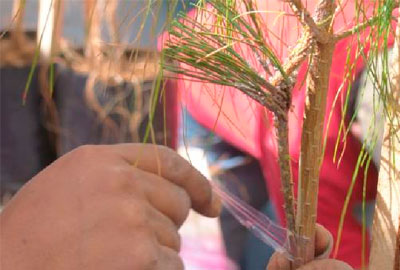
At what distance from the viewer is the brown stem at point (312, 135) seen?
0.36 meters

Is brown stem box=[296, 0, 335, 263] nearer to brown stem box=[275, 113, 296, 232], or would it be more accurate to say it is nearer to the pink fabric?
brown stem box=[275, 113, 296, 232]

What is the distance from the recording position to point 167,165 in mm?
413

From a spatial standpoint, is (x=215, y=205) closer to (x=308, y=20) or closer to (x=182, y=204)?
(x=182, y=204)

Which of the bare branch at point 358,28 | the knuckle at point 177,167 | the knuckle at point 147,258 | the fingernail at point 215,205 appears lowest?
the knuckle at point 147,258

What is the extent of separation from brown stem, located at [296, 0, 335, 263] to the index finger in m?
0.07

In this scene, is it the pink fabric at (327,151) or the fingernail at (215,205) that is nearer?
the fingernail at (215,205)

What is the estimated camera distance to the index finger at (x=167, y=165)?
1.34ft

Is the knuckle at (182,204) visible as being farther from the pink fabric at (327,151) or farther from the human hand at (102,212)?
the pink fabric at (327,151)

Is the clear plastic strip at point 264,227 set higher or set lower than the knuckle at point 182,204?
lower

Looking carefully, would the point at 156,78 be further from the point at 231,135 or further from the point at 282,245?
the point at 231,135

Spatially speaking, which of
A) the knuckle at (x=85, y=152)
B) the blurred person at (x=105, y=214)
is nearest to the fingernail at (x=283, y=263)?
the blurred person at (x=105, y=214)

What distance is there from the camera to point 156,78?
0.30 metres

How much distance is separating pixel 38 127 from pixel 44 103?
0.06 metres

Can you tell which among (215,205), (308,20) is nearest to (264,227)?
(215,205)
